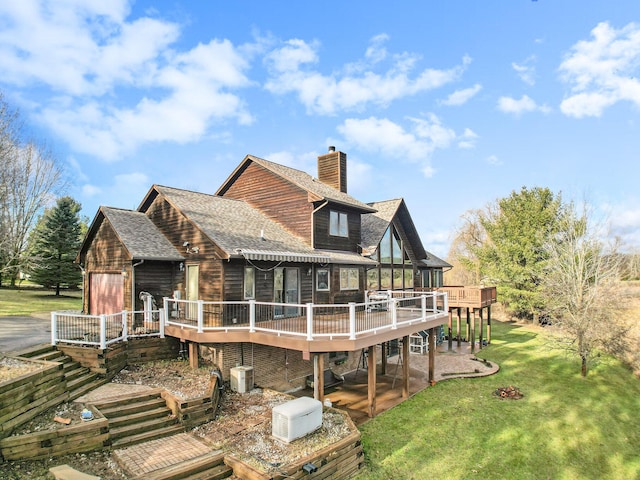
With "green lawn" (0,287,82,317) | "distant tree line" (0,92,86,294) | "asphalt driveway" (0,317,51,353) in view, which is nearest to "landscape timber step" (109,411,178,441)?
"asphalt driveway" (0,317,51,353)

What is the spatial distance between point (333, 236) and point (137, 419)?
11.5 meters

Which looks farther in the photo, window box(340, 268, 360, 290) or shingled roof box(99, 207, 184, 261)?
window box(340, 268, 360, 290)

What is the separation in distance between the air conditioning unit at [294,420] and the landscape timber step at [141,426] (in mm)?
2927

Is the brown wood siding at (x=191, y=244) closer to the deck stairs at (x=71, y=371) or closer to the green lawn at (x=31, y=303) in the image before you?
the deck stairs at (x=71, y=371)

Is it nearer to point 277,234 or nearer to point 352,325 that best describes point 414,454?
point 352,325

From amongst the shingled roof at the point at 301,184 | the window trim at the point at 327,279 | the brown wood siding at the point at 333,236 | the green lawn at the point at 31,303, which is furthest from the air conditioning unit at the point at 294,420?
the green lawn at the point at 31,303

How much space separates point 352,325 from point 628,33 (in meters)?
14.9

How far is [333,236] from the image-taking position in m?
18.9

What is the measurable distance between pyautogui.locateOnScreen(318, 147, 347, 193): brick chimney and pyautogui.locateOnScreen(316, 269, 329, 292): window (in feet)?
22.3

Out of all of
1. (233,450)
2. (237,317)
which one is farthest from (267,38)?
(233,450)

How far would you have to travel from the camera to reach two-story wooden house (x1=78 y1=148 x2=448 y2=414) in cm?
1374

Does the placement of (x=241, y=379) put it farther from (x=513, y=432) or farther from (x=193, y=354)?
(x=513, y=432)

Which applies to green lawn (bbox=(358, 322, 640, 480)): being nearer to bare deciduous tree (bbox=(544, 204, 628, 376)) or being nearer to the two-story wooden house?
bare deciduous tree (bbox=(544, 204, 628, 376))

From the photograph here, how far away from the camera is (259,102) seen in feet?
78.9
